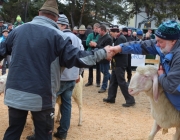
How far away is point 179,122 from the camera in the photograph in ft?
11.2

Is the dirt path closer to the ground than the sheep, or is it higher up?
closer to the ground

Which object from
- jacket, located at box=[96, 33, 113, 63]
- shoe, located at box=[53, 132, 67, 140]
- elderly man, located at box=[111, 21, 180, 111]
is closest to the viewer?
elderly man, located at box=[111, 21, 180, 111]

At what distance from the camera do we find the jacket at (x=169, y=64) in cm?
279

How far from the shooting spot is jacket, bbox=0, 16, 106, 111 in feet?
8.84

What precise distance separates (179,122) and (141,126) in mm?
1965

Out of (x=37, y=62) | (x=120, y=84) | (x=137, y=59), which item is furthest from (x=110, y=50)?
(x=137, y=59)

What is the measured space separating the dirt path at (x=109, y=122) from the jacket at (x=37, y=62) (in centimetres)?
197

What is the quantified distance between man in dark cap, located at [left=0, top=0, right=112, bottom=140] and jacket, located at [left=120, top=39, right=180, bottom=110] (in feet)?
2.62

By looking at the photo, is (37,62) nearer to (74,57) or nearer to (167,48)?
(74,57)

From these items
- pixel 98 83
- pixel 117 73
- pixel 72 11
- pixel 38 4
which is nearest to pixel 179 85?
pixel 117 73

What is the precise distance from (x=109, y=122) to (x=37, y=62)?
10.4 feet

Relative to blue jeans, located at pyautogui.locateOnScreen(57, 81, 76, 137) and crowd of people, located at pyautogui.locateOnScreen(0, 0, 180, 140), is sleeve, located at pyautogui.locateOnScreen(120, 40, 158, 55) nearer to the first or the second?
crowd of people, located at pyautogui.locateOnScreen(0, 0, 180, 140)

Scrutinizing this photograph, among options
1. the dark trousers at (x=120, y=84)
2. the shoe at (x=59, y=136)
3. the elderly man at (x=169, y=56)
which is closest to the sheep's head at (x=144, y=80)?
the elderly man at (x=169, y=56)

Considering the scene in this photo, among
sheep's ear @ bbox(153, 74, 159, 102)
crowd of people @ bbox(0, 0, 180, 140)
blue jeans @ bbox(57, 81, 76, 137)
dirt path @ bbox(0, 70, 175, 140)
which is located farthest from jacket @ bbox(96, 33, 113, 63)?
crowd of people @ bbox(0, 0, 180, 140)
